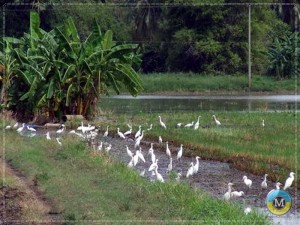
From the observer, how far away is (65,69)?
837 inches

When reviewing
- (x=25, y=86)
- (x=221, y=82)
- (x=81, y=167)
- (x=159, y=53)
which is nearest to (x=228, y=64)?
(x=221, y=82)

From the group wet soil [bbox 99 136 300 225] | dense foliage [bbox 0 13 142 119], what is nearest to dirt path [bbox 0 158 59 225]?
wet soil [bbox 99 136 300 225]

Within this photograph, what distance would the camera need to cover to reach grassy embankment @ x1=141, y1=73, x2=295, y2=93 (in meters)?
37.5

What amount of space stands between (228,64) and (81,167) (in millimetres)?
26441

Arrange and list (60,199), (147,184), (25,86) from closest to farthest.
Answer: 1. (60,199)
2. (147,184)
3. (25,86)

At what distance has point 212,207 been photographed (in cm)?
816

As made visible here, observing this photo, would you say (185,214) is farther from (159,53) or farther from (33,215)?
(159,53)

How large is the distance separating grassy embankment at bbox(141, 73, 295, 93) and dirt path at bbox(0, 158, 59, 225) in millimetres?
27036

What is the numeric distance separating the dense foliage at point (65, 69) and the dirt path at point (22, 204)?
34.7 feet

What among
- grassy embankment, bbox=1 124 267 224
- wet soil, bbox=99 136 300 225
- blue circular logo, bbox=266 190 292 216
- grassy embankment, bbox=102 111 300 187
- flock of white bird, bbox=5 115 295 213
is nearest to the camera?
grassy embankment, bbox=1 124 267 224

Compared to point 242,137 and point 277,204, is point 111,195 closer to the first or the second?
point 277,204

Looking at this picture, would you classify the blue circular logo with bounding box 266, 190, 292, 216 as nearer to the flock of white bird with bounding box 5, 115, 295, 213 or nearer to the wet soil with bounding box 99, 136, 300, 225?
the wet soil with bounding box 99, 136, 300, 225

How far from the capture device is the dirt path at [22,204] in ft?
26.0

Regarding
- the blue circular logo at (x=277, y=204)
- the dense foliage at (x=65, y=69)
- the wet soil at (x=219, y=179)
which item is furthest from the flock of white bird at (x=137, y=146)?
the dense foliage at (x=65, y=69)
